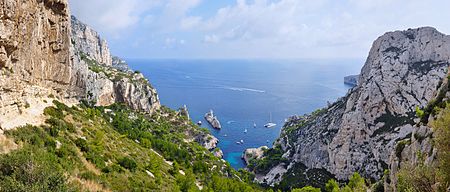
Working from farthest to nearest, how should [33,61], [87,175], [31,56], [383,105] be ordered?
[383,105] → [33,61] → [31,56] → [87,175]

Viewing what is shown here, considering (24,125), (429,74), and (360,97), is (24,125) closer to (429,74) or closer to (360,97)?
(360,97)

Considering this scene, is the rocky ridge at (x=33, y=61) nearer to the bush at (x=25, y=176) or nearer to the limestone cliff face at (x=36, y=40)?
the limestone cliff face at (x=36, y=40)

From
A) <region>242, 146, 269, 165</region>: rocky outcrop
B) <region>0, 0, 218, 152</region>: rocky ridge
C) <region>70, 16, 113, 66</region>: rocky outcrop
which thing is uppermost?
<region>70, 16, 113, 66</region>: rocky outcrop

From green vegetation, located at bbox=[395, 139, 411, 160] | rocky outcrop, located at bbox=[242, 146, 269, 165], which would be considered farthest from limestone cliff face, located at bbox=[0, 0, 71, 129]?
rocky outcrop, located at bbox=[242, 146, 269, 165]

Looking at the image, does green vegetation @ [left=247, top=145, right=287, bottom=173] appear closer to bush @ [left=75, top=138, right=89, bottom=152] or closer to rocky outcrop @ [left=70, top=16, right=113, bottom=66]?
bush @ [left=75, top=138, right=89, bottom=152]

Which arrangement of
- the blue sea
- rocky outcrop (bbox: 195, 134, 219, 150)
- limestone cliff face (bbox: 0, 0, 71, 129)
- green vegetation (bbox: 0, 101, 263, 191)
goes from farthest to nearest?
1. the blue sea
2. rocky outcrop (bbox: 195, 134, 219, 150)
3. limestone cliff face (bbox: 0, 0, 71, 129)
4. green vegetation (bbox: 0, 101, 263, 191)

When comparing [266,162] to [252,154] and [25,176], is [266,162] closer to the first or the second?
[252,154]

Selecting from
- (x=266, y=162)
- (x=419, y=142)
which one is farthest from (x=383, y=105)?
(x=419, y=142)
